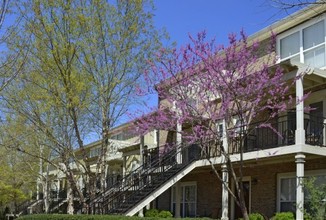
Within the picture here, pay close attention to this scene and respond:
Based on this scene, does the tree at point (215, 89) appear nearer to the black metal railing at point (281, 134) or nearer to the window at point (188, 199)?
the black metal railing at point (281, 134)

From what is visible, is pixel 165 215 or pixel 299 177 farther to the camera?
pixel 165 215

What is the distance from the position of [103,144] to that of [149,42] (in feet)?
14.9

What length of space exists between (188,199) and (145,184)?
4291mm

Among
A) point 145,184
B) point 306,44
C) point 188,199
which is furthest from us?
point 188,199

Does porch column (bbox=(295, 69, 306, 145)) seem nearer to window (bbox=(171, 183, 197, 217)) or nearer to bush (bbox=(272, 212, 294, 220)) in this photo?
bush (bbox=(272, 212, 294, 220))

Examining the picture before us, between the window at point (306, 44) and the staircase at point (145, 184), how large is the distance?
5.74 m

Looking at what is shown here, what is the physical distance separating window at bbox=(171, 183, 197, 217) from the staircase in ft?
9.30

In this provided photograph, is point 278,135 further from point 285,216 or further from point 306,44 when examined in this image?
point 306,44

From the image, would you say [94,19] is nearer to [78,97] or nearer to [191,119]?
[78,97]

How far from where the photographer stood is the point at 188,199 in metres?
24.2

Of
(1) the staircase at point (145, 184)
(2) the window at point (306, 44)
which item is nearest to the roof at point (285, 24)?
(2) the window at point (306, 44)

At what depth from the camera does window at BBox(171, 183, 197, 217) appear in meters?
23.7

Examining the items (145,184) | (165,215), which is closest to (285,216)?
(145,184)

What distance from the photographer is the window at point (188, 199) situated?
2369 centimetres
